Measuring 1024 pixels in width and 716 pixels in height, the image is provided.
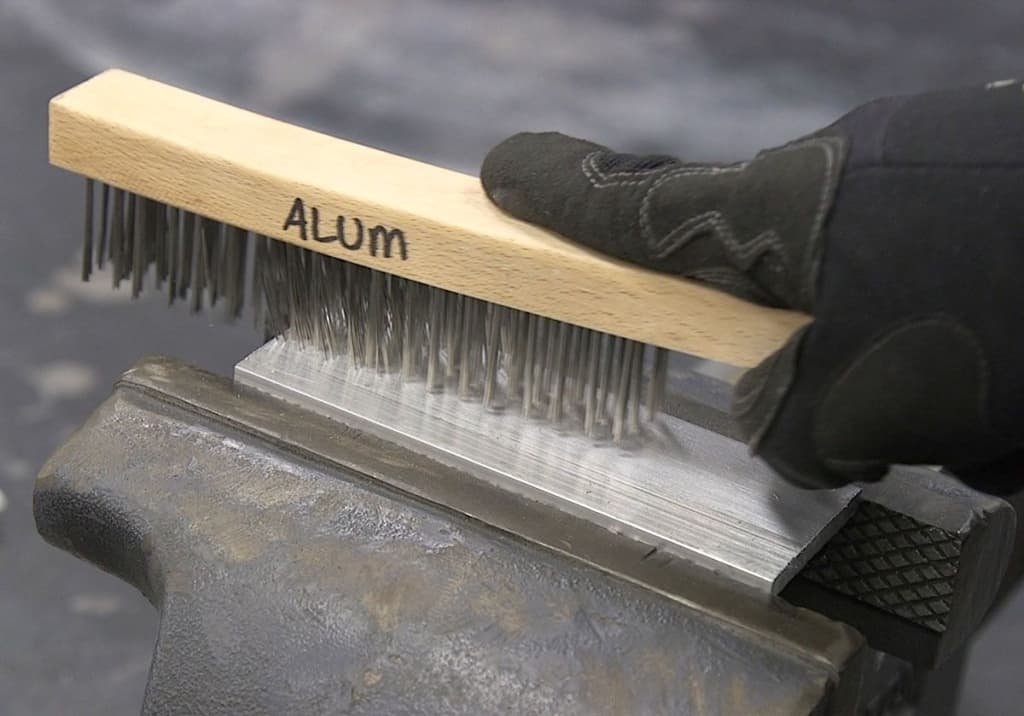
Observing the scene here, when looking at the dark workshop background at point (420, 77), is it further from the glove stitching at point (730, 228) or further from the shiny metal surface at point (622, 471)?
the glove stitching at point (730, 228)

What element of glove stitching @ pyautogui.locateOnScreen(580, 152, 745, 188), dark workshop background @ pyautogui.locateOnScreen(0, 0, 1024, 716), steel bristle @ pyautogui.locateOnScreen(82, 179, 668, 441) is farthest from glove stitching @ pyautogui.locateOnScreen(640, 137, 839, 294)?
dark workshop background @ pyautogui.locateOnScreen(0, 0, 1024, 716)

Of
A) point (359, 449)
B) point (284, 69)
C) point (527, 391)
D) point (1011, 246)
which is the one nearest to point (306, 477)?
point (359, 449)

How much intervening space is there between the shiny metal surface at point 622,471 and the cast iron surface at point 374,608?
0.03 metres

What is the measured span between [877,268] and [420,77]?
3.23 feet

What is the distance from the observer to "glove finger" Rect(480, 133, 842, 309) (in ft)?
2.45

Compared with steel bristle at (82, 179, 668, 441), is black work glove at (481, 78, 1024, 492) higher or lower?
higher

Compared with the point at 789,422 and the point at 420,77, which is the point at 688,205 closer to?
the point at 789,422

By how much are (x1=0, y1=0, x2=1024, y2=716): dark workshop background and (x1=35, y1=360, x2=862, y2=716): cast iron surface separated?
0.56 m

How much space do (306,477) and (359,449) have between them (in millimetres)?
44

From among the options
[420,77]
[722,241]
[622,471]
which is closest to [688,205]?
[722,241]

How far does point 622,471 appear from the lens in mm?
905

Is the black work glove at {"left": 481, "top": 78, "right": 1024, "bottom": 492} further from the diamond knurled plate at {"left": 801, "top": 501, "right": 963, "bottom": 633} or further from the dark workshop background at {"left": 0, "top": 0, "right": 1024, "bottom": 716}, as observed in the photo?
the dark workshop background at {"left": 0, "top": 0, "right": 1024, "bottom": 716}

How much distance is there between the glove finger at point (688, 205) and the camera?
746 mm

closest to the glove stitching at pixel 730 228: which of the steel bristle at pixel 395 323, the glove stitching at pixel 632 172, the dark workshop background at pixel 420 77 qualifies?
the glove stitching at pixel 632 172
